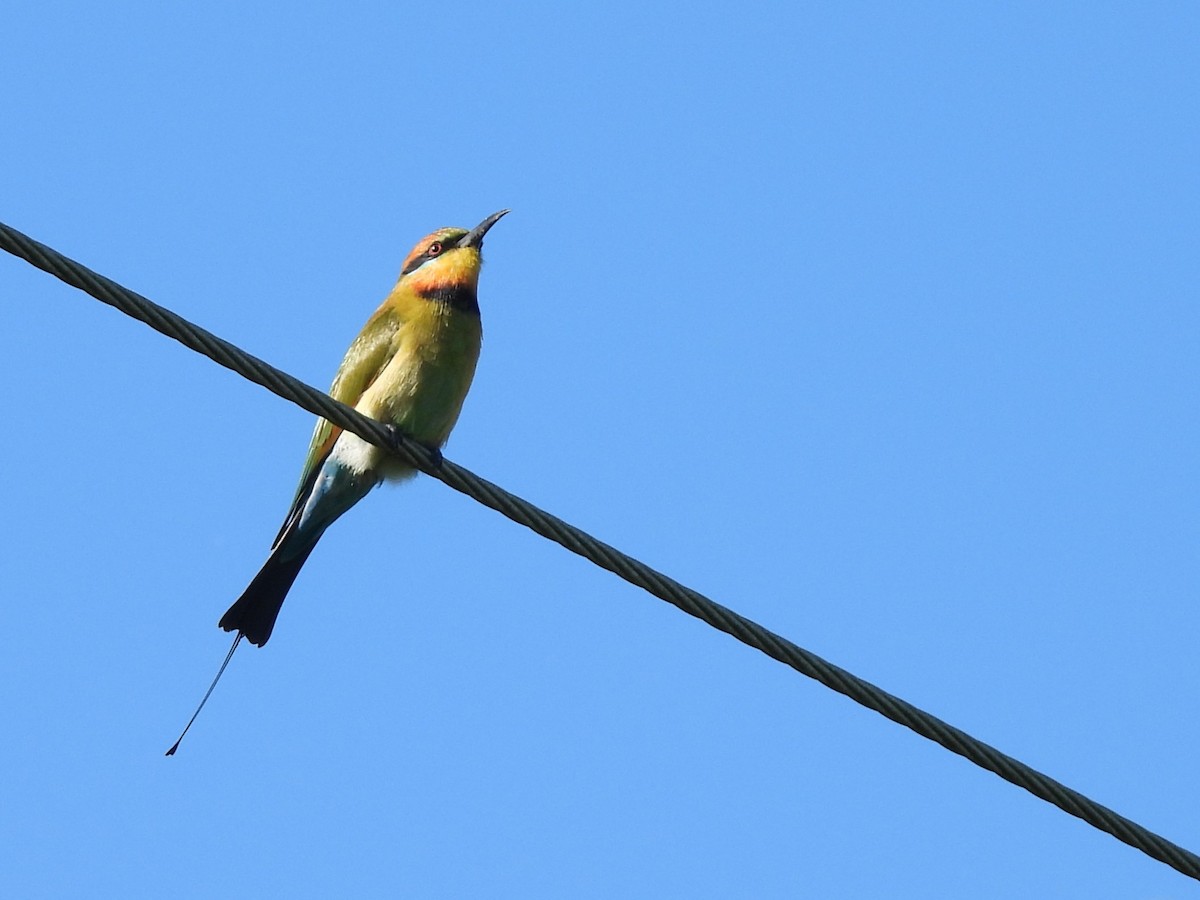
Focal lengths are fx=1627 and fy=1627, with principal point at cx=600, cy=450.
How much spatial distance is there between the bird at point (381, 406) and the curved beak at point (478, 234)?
191 millimetres

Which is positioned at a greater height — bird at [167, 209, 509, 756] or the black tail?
bird at [167, 209, 509, 756]

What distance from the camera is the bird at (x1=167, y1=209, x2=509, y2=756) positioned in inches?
189

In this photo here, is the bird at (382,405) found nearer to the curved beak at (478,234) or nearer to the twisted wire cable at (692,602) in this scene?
the curved beak at (478,234)

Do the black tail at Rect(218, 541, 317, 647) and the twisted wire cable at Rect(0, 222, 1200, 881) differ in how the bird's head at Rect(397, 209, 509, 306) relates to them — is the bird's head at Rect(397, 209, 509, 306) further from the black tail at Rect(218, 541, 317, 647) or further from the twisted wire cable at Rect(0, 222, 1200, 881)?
the twisted wire cable at Rect(0, 222, 1200, 881)

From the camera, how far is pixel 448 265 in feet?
17.1

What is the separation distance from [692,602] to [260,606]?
7.37 ft

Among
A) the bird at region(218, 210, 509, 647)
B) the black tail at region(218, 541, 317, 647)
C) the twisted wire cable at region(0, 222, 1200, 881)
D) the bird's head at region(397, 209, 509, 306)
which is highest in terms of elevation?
the bird's head at region(397, 209, 509, 306)

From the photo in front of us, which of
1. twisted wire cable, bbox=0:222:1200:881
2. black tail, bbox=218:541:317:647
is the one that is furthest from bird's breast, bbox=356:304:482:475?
twisted wire cable, bbox=0:222:1200:881

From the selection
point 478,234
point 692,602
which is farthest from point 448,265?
point 692,602

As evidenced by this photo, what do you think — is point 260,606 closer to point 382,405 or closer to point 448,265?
point 382,405

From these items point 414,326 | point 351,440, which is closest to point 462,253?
point 414,326

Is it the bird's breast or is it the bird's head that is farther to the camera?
the bird's head

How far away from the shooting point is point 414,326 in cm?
493

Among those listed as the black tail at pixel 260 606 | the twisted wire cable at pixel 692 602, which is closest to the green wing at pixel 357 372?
the black tail at pixel 260 606
